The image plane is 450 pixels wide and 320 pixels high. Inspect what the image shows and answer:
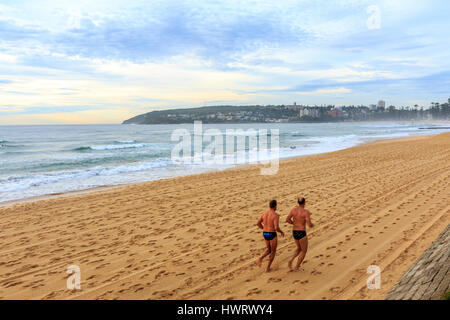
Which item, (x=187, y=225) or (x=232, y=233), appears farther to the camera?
(x=187, y=225)

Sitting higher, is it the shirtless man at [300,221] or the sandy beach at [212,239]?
the shirtless man at [300,221]

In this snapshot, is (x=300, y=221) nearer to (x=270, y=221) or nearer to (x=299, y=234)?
(x=299, y=234)

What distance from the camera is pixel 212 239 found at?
A: 7703 millimetres

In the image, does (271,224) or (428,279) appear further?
(271,224)

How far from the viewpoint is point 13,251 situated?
7371 millimetres

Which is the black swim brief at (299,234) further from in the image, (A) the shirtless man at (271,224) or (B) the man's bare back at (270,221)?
(B) the man's bare back at (270,221)

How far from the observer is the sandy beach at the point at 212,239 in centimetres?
545

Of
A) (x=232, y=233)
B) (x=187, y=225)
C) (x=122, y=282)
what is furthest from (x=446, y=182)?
(x=122, y=282)

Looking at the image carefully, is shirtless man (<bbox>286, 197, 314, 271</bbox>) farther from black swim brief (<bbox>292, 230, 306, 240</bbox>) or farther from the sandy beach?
the sandy beach

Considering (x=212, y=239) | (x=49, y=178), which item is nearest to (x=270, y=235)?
(x=212, y=239)

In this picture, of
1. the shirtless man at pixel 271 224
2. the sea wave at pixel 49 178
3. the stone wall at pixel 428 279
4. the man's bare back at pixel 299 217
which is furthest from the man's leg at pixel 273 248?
the sea wave at pixel 49 178

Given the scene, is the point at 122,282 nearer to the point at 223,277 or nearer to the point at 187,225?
the point at 223,277
